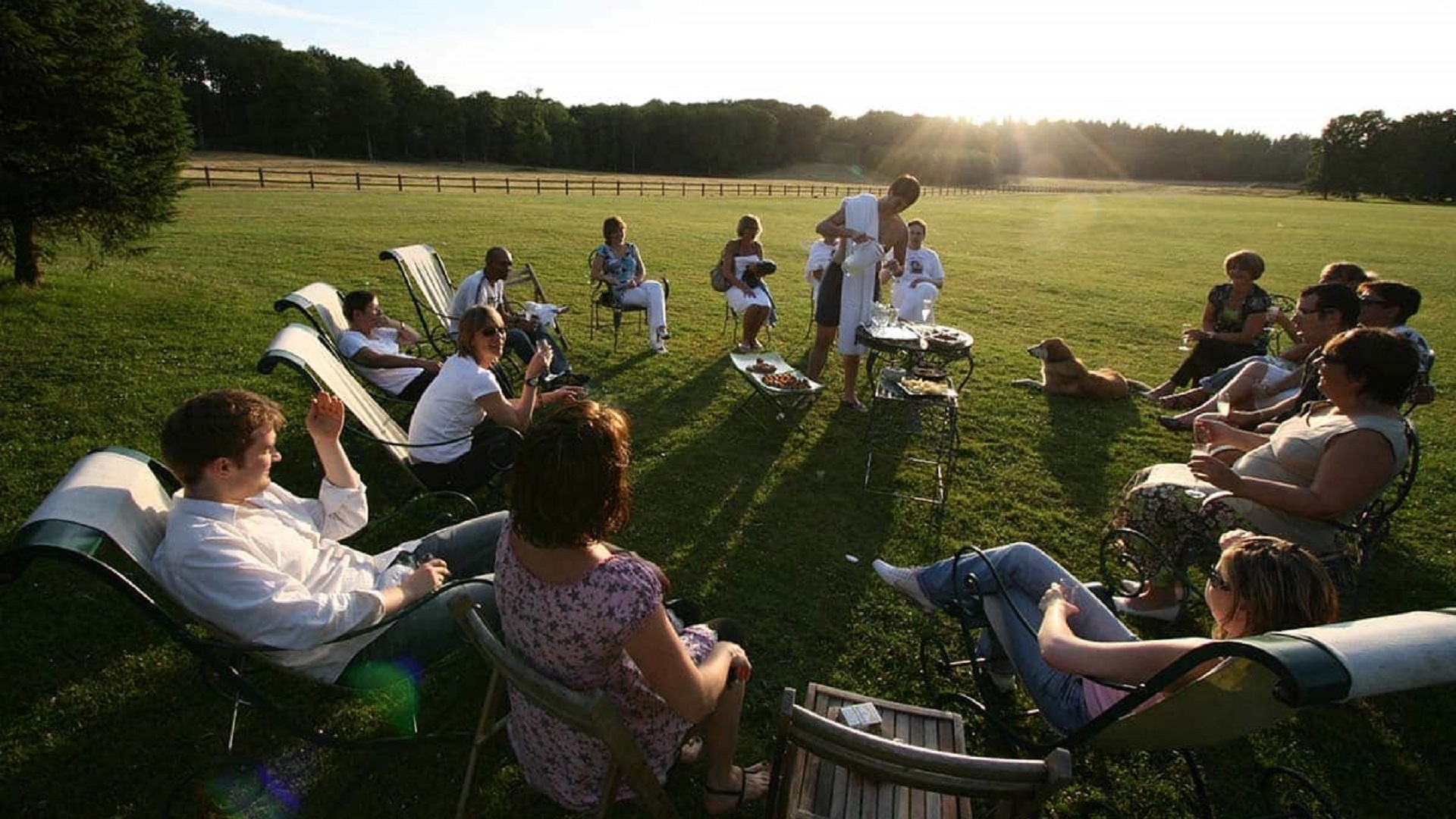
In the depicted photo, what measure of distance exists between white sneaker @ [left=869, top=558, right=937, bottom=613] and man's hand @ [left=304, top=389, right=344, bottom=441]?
103 inches

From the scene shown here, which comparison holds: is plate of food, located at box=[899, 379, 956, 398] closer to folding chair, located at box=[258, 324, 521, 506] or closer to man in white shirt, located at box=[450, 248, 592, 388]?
folding chair, located at box=[258, 324, 521, 506]

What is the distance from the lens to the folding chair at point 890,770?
1492 mm

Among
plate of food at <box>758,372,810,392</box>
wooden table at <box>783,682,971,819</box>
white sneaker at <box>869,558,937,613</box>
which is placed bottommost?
wooden table at <box>783,682,971,819</box>

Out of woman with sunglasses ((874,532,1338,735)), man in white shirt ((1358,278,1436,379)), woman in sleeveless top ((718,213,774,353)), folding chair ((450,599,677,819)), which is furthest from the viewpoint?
woman in sleeveless top ((718,213,774,353))

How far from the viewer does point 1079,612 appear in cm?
266

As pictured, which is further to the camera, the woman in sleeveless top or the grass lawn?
the woman in sleeveless top

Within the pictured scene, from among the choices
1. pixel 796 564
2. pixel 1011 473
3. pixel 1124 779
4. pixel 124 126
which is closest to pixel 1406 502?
pixel 1011 473

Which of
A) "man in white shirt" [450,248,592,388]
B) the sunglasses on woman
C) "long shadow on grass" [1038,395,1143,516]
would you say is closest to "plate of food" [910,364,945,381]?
"long shadow on grass" [1038,395,1143,516]

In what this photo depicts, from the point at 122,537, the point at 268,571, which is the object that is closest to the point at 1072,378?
the point at 268,571

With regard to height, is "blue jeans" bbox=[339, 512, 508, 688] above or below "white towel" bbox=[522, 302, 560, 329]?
below

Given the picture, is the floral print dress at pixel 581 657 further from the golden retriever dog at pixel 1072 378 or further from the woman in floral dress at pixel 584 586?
the golden retriever dog at pixel 1072 378

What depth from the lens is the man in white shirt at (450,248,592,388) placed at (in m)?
6.77

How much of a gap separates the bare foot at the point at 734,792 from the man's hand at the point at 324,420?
214 centimetres

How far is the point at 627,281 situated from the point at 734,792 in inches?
271
